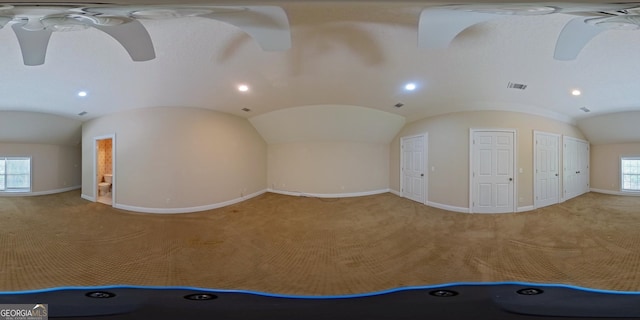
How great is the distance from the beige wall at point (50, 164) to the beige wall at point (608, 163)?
6.00 ft

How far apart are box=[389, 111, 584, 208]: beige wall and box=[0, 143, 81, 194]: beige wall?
116 centimetres

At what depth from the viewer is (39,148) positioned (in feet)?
3.19

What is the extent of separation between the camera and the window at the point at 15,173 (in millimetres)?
900

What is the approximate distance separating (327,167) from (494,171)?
509mm

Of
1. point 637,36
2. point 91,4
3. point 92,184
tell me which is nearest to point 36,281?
point 92,184

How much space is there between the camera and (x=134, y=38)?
2.55 ft

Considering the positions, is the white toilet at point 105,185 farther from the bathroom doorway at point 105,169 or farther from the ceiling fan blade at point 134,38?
the ceiling fan blade at point 134,38

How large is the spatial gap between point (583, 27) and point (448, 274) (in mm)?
849

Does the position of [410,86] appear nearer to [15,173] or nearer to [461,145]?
[461,145]

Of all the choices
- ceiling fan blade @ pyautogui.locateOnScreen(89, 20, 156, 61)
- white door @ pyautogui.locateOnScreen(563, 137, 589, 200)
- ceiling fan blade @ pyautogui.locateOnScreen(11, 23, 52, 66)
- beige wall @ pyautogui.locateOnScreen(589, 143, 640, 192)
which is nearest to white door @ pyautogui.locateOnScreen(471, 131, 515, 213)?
white door @ pyautogui.locateOnScreen(563, 137, 589, 200)

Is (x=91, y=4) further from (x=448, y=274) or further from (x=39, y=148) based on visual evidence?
(x=448, y=274)

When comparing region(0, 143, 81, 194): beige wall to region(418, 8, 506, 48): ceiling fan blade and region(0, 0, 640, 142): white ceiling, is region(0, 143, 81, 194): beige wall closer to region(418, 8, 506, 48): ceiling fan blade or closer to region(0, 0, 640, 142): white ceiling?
region(0, 0, 640, 142): white ceiling

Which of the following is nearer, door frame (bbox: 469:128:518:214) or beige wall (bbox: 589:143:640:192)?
door frame (bbox: 469:128:518:214)

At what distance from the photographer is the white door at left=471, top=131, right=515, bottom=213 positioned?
81 centimetres
